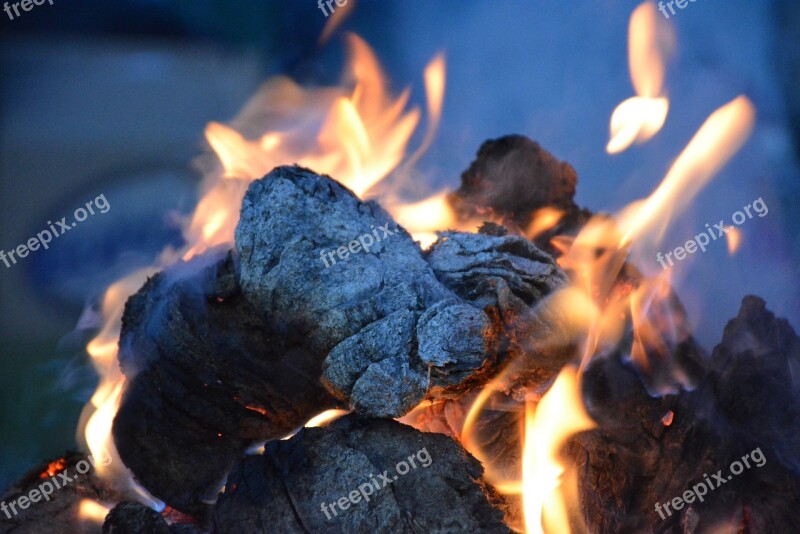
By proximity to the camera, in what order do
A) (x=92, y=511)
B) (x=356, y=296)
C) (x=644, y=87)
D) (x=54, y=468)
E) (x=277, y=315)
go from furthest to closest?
(x=644, y=87), (x=54, y=468), (x=92, y=511), (x=277, y=315), (x=356, y=296)

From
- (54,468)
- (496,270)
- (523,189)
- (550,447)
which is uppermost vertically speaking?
(523,189)

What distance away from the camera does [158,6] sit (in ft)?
14.0

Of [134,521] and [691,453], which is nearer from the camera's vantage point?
[134,521]

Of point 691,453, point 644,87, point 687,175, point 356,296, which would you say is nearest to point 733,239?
point 687,175

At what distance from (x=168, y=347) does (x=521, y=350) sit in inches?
58.0

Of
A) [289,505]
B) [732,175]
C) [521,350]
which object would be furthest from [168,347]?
[732,175]

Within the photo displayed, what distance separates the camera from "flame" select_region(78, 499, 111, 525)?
273 cm

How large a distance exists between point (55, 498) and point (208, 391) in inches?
34.7

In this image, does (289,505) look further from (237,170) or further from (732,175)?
(732,175)

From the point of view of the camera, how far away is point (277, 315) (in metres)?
2.53

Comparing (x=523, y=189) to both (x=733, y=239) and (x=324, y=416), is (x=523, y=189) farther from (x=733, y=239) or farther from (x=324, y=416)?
(x=324, y=416)

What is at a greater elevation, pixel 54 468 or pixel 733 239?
pixel 54 468

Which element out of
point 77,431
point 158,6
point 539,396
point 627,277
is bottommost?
point 539,396

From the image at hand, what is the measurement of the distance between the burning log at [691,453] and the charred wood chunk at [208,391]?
116 cm
